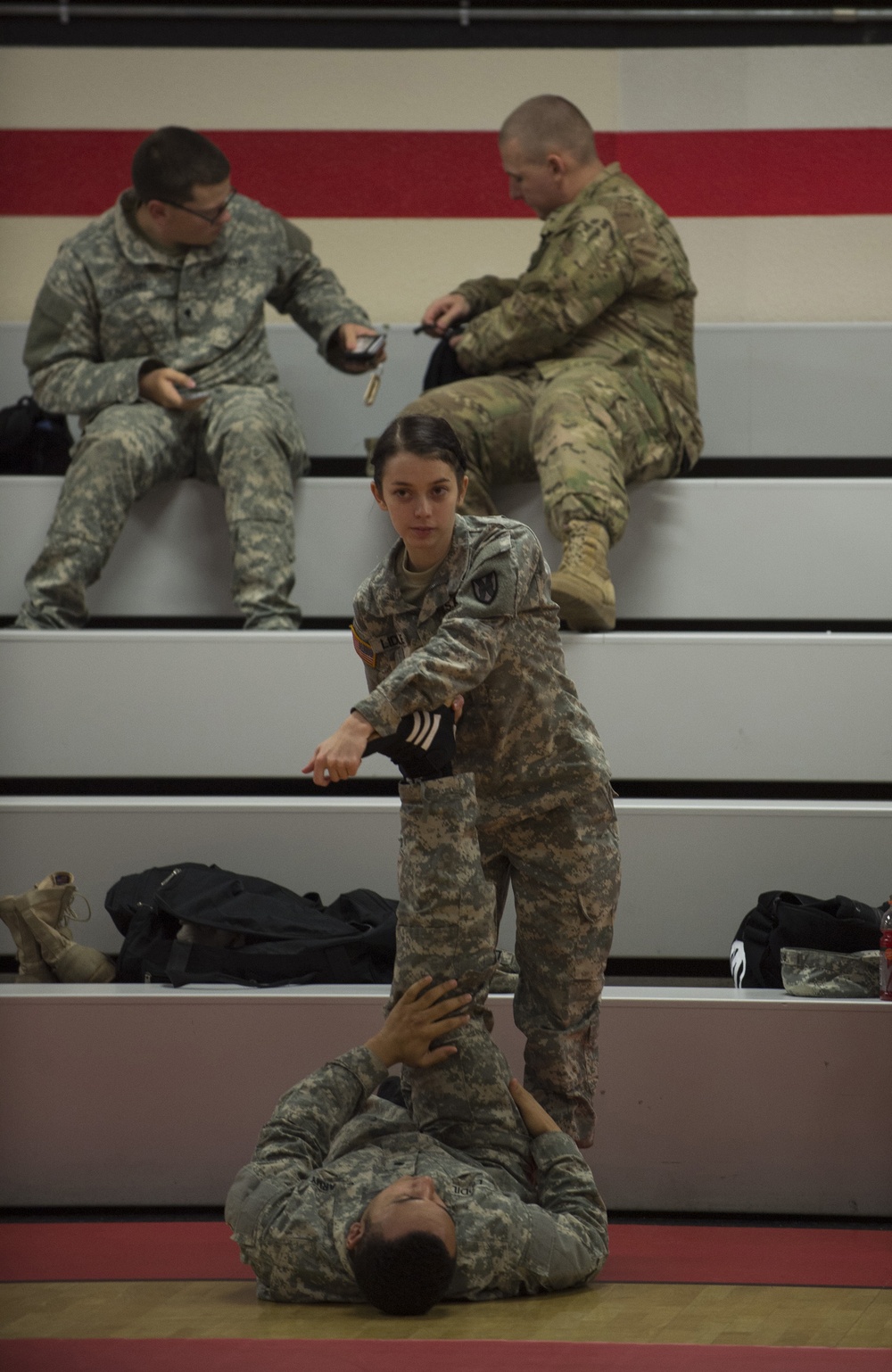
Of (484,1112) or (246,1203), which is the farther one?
(484,1112)

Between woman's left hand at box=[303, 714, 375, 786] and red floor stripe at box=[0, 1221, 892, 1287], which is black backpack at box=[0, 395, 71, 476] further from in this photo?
woman's left hand at box=[303, 714, 375, 786]

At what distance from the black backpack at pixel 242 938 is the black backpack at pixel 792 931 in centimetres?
59

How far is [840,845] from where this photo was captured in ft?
8.93

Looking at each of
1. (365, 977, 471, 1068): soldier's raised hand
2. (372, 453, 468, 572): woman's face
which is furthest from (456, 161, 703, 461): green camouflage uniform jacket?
(365, 977, 471, 1068): soldier's raised hand

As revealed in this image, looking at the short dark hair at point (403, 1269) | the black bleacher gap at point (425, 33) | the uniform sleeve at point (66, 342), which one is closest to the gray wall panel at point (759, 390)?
the uniform sleeve at point (66, 342)

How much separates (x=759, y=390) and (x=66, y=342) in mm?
1778

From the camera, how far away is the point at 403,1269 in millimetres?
1753

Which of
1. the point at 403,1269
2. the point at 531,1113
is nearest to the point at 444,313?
the point at 531,1113

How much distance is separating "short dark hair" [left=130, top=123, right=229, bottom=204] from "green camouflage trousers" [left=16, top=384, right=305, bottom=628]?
0.47m

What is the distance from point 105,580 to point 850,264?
2251mm

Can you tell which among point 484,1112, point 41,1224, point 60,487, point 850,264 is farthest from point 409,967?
point 850,264

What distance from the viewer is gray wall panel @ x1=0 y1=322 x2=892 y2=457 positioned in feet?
13.1

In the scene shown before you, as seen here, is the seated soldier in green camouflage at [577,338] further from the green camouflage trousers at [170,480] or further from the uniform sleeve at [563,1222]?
the uniform sleeve at [563,1222]

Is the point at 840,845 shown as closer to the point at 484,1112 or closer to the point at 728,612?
the point at 728,612
